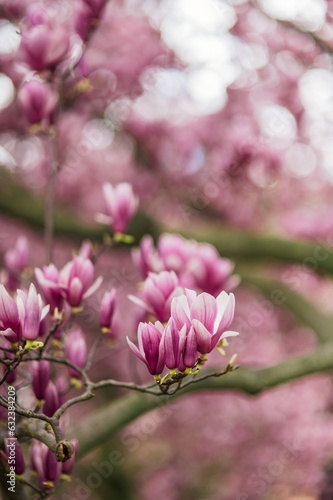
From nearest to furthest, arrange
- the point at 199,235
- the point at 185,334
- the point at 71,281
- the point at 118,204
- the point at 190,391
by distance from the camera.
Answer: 1. the point at 185,334
2. the point at 71,281
3. the point at 190,391
4. the point at 118,204
5. the point at 199,235

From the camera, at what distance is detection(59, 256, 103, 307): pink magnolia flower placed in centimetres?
157

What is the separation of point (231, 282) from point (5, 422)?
1007 millimetres

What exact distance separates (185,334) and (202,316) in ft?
0.19

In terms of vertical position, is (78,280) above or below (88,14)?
below

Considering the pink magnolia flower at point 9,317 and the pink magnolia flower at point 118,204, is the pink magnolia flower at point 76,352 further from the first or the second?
the pink magnolia flower at point 118,204

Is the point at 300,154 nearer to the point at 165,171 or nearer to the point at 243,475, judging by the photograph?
the point at 165,171

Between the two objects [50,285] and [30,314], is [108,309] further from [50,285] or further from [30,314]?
[30,314]

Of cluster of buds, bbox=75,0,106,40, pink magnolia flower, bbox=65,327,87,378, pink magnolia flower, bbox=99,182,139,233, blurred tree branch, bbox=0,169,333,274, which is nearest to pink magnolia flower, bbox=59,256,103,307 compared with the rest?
pink magnolia flower, bbox=65,327,87,378

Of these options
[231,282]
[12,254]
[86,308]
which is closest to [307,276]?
[86,308]

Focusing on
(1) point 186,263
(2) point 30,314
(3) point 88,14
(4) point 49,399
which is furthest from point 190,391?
(3) point 88,14

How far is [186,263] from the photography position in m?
1.96

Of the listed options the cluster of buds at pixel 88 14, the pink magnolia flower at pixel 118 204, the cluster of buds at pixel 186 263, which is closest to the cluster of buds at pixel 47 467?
the cluster of buds at pixel 186 263

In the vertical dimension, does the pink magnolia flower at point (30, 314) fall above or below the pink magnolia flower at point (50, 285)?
above

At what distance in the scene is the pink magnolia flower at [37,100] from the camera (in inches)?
79.8
